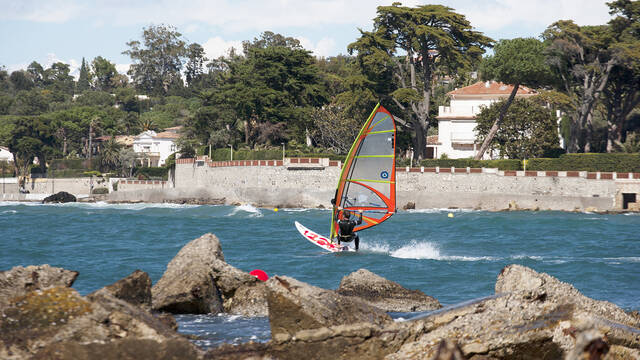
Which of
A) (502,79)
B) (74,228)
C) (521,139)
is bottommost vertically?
(74,228)

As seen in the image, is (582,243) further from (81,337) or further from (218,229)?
(81,337)

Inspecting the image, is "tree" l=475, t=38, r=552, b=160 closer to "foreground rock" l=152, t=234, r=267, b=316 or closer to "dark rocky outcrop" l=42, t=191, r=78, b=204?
"dark rocky outcrop" l=42, t=191, r=78, b=204

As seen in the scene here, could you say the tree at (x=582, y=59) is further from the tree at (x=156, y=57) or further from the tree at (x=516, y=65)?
the tree at (x=156, y=57)

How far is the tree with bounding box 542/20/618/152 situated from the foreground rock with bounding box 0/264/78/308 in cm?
5682

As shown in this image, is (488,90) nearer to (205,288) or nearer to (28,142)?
(28,142)

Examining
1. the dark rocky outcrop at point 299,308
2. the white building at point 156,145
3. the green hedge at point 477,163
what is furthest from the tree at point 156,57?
the dark rocky outcrop at point 299,308

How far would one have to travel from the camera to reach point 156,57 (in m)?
170

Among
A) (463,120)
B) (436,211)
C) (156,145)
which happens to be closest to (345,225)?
(436,211)

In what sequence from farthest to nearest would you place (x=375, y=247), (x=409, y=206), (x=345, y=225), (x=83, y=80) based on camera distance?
(x=83, y=80) → (x=409, y=206) → (x=375, y=247) → (x=345, y=225)

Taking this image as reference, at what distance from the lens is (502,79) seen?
222ft

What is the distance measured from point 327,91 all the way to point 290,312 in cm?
7431

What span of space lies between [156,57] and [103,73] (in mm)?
16501

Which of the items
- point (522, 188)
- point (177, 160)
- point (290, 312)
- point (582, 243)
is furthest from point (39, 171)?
point (290, 312)

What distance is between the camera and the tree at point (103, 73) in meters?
178
